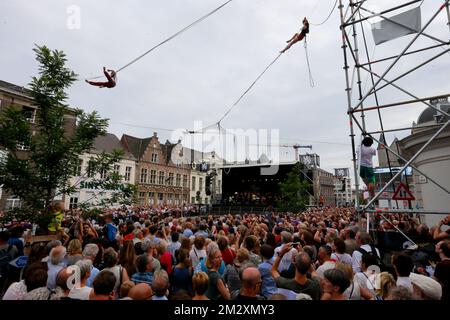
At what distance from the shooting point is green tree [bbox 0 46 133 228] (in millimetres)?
4688

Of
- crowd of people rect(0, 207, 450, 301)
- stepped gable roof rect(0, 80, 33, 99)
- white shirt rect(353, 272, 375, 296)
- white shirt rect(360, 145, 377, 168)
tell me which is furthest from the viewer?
stepped gable roof rect(0, 80, 33, 99)

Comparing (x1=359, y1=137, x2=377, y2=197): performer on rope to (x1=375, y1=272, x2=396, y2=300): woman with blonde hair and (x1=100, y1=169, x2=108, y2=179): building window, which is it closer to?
(x1=375, y1=272, x2=396, y2=300): woman with blonde hair

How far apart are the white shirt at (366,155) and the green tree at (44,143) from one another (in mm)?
6105

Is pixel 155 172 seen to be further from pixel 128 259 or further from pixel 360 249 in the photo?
pixel 360 249

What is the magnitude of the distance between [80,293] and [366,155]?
6064 millimetres

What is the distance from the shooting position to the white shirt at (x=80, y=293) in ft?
8.50

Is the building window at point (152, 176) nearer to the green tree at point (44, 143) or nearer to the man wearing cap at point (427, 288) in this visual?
the green tree at point (44, 143)

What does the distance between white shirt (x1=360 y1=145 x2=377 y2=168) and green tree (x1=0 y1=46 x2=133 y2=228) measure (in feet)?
20.0

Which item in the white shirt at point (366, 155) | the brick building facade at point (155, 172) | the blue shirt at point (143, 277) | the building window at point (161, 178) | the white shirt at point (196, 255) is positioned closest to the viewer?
the blue shirt at point (143, 277)

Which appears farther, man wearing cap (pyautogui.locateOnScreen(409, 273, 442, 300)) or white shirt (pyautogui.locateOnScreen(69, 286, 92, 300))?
white shirt (pyautogui.locateOnScreen(69, 286, 92, 300))

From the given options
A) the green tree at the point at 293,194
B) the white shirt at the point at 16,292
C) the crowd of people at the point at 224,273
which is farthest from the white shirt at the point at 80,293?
the green tree at the point at 293,194

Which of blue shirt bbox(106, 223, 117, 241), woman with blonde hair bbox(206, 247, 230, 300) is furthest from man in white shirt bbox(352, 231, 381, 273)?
blue shirt bbox(106, 223, 117, 241)

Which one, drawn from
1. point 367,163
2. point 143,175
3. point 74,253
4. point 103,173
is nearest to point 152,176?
point 143,175
